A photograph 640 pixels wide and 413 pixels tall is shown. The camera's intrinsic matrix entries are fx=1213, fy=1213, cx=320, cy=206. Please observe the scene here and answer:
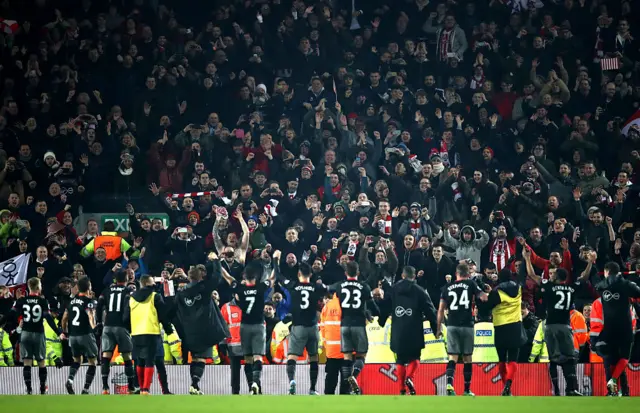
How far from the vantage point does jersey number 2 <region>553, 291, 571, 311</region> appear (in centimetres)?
1700

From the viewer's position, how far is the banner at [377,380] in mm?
17531

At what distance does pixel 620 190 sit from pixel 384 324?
19.5ft

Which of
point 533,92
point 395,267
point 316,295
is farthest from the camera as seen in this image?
point 533,92

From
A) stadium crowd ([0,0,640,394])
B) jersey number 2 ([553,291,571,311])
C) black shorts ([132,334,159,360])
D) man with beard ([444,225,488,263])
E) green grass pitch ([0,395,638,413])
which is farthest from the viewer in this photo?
man with beard ([444,225,488,263])

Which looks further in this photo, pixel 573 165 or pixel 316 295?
pixel 573 165

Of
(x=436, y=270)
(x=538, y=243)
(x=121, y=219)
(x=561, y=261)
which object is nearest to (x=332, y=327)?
(x=436, y=270)

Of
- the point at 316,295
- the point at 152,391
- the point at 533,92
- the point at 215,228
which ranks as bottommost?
the point at 152,391

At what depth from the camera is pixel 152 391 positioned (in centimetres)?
1836

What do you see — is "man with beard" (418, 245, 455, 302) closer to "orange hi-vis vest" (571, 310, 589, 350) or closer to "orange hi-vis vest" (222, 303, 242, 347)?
"orange hi-vis vest" (571, 310, 589, 350)

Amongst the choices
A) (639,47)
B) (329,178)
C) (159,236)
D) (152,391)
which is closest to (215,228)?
(159,236)

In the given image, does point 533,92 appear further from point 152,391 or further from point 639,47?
point 152,391

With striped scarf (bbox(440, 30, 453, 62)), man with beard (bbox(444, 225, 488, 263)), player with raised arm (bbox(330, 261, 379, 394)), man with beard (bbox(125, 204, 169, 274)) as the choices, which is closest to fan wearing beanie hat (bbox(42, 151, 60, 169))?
man with beard (bbox(125, 204, 169, 274))

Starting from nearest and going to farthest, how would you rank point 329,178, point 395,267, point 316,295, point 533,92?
1. point 316,295
2. point 395,267
3. point 329,178
4. point 533,92

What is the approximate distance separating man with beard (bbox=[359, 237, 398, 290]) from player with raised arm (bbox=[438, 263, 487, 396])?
111 inches
